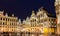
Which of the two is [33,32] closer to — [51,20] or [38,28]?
[38,28]

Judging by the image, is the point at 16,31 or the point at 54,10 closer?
the point at 16,31

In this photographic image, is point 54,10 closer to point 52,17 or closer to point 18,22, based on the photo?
point 52,17

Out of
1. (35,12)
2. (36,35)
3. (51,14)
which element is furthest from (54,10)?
(36,35)

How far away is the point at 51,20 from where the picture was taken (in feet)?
27.6

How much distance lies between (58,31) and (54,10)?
1026 millimetres

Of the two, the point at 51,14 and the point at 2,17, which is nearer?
the point at 2,17

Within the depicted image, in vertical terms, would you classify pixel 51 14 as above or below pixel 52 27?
above

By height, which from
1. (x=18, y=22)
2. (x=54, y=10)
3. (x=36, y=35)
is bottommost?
(x=36, y=35)

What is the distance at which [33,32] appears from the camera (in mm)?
8305

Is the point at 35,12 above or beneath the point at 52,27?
above

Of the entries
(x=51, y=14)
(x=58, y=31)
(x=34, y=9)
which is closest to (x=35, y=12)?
(x=34, y=9)

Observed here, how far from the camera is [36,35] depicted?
27.5 ft

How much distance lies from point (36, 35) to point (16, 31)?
93 centimetres

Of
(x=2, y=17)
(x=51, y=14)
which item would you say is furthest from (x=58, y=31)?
(x=2, y=17)
